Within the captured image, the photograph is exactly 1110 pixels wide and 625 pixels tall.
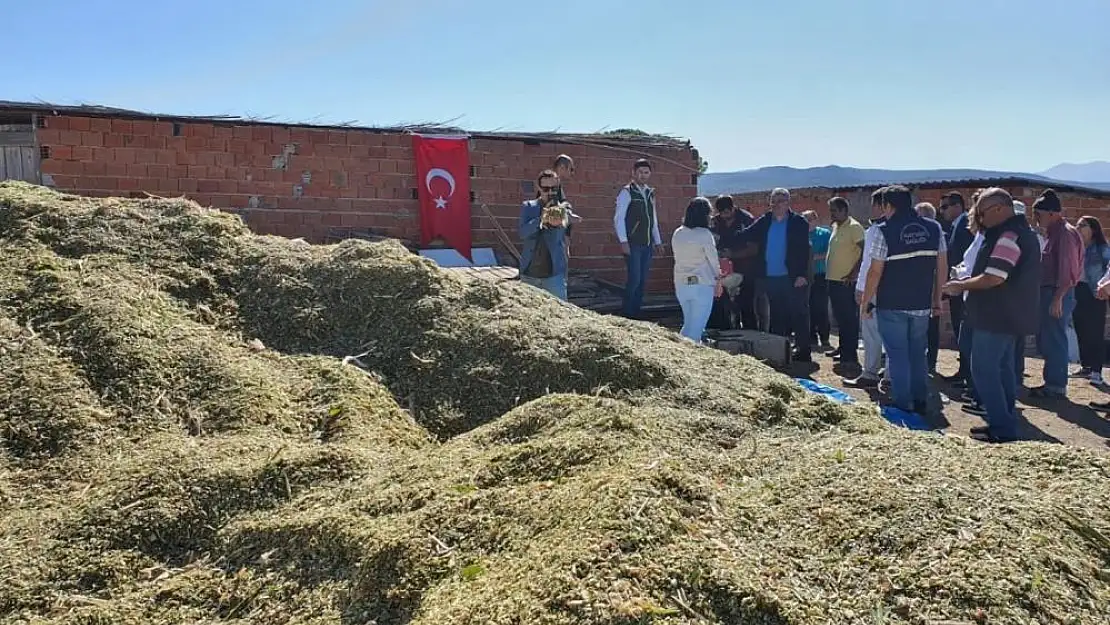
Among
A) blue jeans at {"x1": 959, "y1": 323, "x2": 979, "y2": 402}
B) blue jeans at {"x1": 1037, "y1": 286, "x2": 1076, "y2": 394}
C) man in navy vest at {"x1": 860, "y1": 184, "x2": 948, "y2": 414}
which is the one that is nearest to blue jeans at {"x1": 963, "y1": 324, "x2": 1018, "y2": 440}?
man in navy vest at {"x1": 860, "y1": 184, "x2": 948, "y2": 414}

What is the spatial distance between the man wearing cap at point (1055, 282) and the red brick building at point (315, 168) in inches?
161

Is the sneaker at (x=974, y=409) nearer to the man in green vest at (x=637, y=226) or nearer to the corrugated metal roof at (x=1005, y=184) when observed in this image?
the man in green vest at (x=637, y=226)

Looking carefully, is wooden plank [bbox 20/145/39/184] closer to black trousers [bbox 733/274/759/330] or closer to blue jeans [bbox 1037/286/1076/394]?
black trousers [bbox 733/274/759/330]

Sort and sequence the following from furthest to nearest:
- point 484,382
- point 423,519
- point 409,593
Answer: point 484,382
point 423,519
point 409,593

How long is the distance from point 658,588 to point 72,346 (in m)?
2.80

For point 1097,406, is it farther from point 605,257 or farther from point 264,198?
point 264,198

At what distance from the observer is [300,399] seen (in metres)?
3.61

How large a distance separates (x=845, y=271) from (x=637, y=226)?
184 centimetres

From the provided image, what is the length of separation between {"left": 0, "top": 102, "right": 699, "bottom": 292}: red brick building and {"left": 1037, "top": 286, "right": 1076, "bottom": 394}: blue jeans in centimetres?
414

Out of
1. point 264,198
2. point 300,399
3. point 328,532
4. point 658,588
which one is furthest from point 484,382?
point 264,198

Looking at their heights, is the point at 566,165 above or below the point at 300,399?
above

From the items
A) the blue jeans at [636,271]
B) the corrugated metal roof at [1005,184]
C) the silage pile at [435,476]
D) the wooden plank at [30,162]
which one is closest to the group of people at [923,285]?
the blue jeans at [636,271]

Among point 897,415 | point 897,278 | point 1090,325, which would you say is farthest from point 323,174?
point 1090,325

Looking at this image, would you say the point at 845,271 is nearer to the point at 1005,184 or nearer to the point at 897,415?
the point at 897,415
